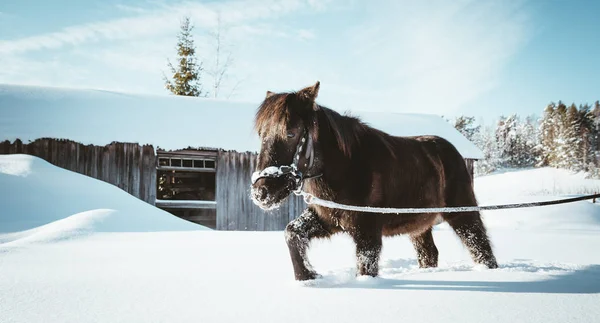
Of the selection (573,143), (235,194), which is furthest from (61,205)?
(573,143)

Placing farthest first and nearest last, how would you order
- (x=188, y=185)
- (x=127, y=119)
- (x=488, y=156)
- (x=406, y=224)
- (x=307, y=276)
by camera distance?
(x=488, y=156), (x=188, y=185), (x=127, y=119), (x=406, y=224), (x=307, y=276)

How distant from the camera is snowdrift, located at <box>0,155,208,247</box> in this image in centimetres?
648

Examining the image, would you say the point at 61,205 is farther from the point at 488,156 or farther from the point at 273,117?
the point at 488,156

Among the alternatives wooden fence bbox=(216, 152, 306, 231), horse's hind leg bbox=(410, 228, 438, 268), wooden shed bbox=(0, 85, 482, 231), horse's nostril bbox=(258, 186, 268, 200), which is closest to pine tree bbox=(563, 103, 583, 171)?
wooden shed bbox=(0, 85, 482, 231)

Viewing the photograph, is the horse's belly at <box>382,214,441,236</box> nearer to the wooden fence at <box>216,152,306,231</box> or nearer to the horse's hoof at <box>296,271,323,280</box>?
the horse's hoof at <box>296,271,323,280</box>

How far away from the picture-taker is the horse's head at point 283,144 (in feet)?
7.75

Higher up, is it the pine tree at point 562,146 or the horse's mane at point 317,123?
the pine tree at point 562,146

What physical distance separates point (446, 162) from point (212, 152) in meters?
9.57

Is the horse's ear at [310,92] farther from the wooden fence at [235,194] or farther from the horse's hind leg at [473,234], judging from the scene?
the wooden fence at [235,194]

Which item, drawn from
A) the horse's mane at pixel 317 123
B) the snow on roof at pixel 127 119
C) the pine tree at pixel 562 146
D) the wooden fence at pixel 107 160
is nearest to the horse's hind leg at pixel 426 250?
the horse's mane at pixel 317 123

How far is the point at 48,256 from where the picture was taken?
3523mm

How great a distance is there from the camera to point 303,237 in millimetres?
2707

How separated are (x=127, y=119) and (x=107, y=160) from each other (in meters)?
1.67

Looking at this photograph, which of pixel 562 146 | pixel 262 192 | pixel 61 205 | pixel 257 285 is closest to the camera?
pixel 262 192
